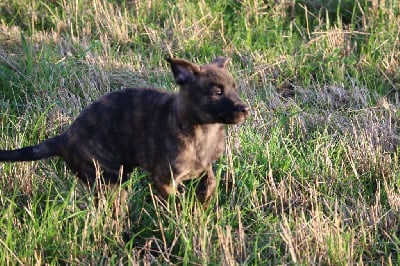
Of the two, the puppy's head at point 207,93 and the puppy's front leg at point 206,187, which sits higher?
the puppy's head at point 207,93

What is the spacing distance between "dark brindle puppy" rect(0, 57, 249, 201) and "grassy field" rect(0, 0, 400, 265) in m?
0.21

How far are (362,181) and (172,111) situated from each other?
5.48 feet

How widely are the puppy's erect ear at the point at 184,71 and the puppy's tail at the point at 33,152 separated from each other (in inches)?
40.2

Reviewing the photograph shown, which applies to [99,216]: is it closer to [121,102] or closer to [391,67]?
[121,102]

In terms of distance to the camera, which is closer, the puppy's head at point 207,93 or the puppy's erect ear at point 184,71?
the puppy's head at point 207,93

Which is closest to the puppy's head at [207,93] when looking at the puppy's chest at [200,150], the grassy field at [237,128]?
the puppy's chest at [200,150]

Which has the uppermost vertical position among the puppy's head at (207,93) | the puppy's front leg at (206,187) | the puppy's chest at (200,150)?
the puppy's head at (207,93)

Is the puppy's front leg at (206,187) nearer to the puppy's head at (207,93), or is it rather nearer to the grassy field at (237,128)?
the grassy field at (237,128)

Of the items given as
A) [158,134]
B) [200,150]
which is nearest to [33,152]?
[158,134]

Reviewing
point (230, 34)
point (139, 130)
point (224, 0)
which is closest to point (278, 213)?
point (139, 130)

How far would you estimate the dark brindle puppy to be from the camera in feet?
18.2

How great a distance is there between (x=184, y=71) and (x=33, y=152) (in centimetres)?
125

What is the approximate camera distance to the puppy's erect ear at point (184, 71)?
5543mm

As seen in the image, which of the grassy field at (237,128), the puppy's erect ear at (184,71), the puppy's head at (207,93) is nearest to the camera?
the grassy field at (237,128)
